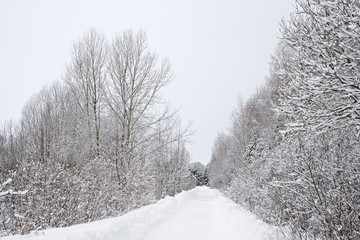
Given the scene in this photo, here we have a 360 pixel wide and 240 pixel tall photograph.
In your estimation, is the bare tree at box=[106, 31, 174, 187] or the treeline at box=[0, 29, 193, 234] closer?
the treeline at box=[0, 29, 193, 234]

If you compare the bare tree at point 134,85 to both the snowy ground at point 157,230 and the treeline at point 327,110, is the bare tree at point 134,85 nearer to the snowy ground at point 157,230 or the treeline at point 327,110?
the snowy ground at point 157,230

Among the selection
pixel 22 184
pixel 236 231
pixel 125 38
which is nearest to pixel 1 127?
pixel 125 38

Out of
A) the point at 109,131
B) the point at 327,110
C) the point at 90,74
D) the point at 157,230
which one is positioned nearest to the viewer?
the point at 327,110

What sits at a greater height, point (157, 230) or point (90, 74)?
point (90, 74)

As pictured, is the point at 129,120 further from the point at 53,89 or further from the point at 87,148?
the point at 53,89

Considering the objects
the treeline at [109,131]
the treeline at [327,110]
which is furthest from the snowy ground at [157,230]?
the treeline at [109,131]

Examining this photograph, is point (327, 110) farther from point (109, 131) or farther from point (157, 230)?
point (109, 131)

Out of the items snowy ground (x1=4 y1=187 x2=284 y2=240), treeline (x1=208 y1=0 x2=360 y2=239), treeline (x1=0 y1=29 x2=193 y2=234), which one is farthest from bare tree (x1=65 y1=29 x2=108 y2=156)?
treeline (x1=208 y1=0 x2=360 y2=239)

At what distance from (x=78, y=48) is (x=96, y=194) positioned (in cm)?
1008

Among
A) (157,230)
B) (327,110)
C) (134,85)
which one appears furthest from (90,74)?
(327,110)

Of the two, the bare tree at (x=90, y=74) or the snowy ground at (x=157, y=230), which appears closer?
the snowy ground at (x=157, y=230)

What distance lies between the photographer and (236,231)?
Answer: 6875mm

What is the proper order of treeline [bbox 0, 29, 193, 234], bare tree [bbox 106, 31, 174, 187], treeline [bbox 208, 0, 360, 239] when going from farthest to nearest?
bare tree [bbox 106, 31, 174, 187] < treeline [bbox 0, 29, 193, 234] < treeline [bbox 208, 0, 360, 239]

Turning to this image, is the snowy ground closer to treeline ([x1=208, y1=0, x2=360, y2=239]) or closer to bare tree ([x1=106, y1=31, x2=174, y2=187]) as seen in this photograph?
treeline ([x1=208, y1=0, x2=360, y2=239])
